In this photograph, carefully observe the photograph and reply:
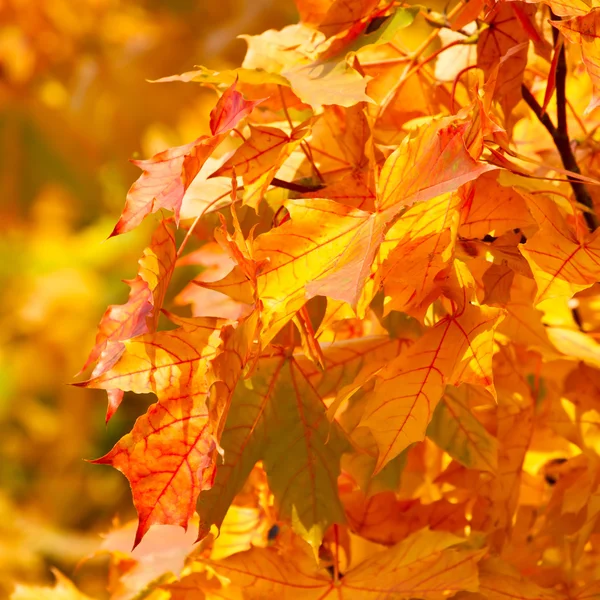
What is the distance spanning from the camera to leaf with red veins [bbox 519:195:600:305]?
374mm

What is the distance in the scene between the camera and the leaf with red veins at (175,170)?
0.41m

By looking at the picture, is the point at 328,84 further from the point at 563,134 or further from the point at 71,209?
the point at 71,209

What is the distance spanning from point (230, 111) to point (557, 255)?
0.17 m

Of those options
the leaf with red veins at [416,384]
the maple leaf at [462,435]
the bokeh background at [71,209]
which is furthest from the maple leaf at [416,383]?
the bokeh background at [71,209]

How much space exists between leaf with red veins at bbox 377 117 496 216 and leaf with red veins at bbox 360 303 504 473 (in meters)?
0.06

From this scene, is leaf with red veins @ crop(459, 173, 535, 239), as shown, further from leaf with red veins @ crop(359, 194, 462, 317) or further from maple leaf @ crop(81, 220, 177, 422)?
maple leaf @ crop(81, 220, 177, 422)

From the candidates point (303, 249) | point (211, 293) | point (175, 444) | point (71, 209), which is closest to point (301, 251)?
point (303, 249)

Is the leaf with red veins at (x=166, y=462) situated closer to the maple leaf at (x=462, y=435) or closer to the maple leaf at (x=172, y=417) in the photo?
the maple leaf at (x=172, y=417)

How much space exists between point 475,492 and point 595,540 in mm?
79

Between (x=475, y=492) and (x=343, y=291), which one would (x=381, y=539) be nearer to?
(x=475, y=492)

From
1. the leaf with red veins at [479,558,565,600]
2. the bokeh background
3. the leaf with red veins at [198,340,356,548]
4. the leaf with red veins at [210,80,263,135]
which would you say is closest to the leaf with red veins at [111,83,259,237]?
the leaf with red veins at [210,80,263,135]

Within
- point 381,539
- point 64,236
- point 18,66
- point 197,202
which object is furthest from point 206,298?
point 18,66

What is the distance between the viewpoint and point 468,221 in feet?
1.40

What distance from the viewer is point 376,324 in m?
0.57
